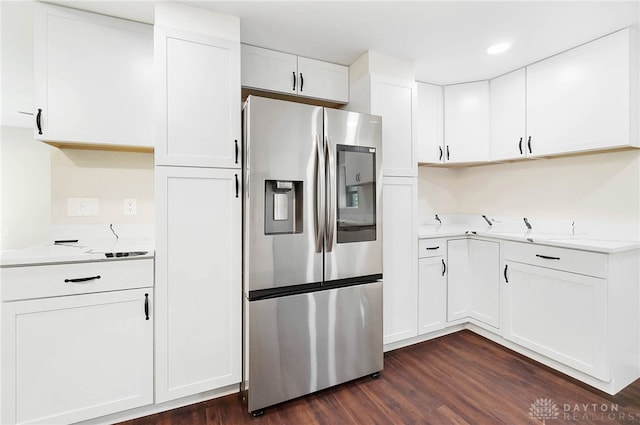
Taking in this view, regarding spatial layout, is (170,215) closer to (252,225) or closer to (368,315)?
(252,225)

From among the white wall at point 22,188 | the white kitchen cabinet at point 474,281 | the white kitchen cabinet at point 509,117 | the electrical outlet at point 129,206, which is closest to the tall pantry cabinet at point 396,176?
the white kitchen cabinet at point 474,281

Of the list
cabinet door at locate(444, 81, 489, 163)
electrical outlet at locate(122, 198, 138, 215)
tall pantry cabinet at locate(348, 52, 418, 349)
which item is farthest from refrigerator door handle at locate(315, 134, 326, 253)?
cabinet door at locate(444, 81, 489, 163)

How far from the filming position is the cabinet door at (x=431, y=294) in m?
2.60

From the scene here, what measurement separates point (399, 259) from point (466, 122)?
1.71 m

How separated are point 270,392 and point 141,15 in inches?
99.7

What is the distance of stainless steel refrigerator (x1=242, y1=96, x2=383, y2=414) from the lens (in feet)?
5.80

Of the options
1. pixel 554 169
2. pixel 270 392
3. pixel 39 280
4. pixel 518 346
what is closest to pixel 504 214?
pixel 554 169

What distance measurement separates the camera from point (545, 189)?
2789 millimetres

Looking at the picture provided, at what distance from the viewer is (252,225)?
1754 millimetres

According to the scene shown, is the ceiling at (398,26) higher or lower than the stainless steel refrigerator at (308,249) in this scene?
higher

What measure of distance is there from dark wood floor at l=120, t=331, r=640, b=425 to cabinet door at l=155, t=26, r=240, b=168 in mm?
1548

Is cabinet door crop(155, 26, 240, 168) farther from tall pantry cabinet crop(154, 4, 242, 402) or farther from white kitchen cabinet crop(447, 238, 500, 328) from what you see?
white kitchen cabinet crop(447, 238, 500, 328)

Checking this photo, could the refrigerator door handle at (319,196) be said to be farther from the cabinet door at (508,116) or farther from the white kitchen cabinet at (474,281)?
the cabinet door at (508,116)

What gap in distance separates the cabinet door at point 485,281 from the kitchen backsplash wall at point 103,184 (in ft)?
9.49
